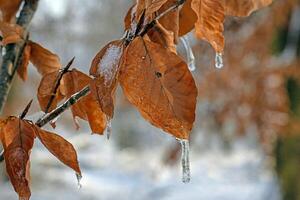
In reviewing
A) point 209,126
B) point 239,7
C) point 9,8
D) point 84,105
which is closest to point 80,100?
point 84,105

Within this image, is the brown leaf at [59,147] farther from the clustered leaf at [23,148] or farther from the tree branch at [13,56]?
the tree branch at [13,56]

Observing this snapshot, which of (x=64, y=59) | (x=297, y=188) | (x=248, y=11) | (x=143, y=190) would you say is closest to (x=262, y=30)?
(x=297, y=188)

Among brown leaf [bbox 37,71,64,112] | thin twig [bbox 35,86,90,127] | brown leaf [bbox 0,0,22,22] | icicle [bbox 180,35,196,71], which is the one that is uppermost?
brown leaf [bbox 0,0,22,22]

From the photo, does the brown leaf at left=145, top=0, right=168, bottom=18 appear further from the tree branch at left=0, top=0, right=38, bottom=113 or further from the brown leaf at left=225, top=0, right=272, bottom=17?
the tree branch at left=0, top=0, right=38, bottom=113

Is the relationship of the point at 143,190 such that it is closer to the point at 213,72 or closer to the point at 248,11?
the point at 213,72

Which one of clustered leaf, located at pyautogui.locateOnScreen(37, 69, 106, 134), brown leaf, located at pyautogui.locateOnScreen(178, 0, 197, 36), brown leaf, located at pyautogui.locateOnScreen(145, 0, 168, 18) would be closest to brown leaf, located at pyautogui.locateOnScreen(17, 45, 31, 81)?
clustered leaf, located at pyautogui.locateOnScreen(37, 69, 106, 134)

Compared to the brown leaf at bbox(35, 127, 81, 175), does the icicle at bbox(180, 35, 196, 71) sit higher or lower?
higher

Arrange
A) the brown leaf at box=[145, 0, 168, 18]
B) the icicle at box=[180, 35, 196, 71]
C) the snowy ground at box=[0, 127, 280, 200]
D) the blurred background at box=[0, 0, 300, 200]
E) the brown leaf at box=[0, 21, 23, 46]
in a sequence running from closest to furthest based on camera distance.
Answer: the brown leaf at box=[145, 0, 168, 18] < the brown leaf at box=[0, 21, 23, 46] < the icicle at box=[180, 35, 196, 71] < the blurred background at box=[0, 0, 300, 200] < the snowy ground at box=[0, 127, 280, 200]
